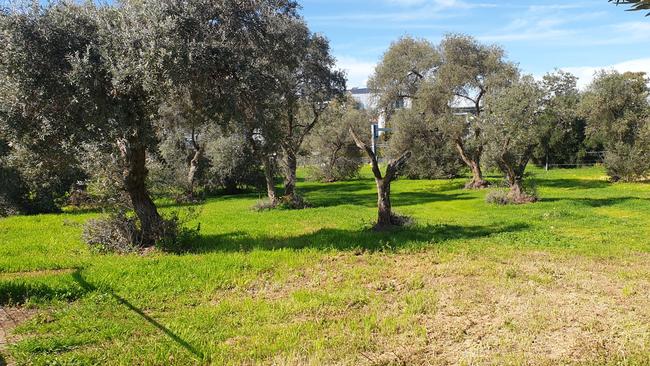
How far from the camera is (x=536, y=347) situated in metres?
5.69

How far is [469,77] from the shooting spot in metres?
32.3

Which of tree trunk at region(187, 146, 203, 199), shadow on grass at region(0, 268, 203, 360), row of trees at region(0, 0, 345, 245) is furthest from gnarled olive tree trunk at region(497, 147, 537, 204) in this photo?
shadow on grass at region(0, 268, 203, 360)

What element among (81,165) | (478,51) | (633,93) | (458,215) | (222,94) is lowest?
(458,215)

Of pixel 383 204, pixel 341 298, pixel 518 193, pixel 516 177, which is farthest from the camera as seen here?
pixel 516 177

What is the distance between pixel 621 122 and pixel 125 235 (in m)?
32.7

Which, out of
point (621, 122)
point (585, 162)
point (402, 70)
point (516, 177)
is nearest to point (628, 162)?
point (621, 122)

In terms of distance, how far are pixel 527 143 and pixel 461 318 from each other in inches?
754

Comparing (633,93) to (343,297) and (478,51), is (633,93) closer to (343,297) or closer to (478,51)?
(478,51)

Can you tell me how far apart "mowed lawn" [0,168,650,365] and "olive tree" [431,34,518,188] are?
18375mm

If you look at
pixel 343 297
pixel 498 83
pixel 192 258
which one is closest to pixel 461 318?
pixel 343 297

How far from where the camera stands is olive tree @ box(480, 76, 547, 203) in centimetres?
2356

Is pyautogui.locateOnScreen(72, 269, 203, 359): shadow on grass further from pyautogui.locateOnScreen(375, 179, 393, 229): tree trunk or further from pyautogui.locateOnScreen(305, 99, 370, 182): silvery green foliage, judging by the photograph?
pyautogui.locateOnScreen(305, 99, 370, 182): silvery green foliage

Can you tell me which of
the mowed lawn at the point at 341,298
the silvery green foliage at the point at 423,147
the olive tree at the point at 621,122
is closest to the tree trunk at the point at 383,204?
the mowed lawn at the point at 341,298

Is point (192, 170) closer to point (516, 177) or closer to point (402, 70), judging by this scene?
point (402, 70)
